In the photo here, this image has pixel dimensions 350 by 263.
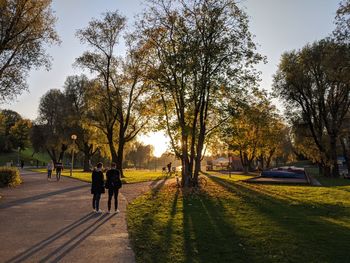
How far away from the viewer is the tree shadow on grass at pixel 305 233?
759 cm

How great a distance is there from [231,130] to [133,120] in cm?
1722

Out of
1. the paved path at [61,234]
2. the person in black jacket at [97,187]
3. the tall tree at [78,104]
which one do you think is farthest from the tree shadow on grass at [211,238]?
the tall tree at [78,104]

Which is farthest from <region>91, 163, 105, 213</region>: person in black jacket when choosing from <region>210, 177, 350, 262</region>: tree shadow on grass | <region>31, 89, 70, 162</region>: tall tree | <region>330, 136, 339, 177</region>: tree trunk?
<region>31, 89, 70, 162</region>: tall tree

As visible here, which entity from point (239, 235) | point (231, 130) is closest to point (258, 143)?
point (231, 130)

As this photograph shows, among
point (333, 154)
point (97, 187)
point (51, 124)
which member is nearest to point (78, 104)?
point (51, 124)

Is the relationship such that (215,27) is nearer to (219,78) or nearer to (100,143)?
(219,78)

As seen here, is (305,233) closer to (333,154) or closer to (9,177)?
(9,177)

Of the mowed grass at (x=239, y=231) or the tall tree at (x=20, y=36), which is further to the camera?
the tall tree at (x=20, y=36)

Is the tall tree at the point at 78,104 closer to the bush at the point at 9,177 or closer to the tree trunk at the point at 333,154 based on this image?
the bush at the point at 9,177

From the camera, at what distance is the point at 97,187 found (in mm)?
13531

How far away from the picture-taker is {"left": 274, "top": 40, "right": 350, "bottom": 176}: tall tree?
41.4 metres

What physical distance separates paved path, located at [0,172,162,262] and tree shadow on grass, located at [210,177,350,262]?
345cm

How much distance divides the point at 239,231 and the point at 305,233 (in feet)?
5.57

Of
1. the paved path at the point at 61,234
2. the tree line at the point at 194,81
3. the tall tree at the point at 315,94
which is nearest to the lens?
the paved path at the point at 61,234
